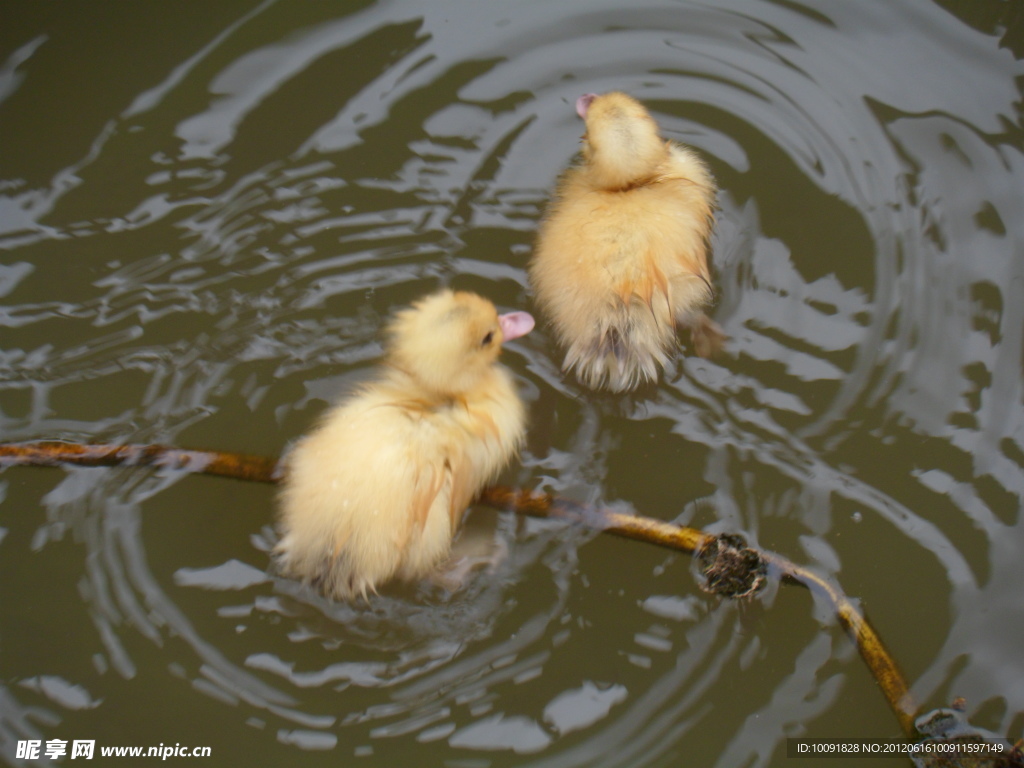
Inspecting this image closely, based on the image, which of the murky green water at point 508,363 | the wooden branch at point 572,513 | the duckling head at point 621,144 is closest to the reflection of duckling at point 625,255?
the duckling head at point 621,144

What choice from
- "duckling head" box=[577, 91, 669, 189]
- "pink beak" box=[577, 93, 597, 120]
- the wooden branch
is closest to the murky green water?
the wooden branch

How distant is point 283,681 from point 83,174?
1.73m

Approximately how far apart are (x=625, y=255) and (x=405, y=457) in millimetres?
764

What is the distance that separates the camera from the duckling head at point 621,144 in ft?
7.63

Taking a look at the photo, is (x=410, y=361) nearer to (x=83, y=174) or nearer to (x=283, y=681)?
(x=283, y=681)

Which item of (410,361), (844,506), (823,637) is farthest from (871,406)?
(410,361)

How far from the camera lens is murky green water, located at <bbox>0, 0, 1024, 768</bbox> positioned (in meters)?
2.08

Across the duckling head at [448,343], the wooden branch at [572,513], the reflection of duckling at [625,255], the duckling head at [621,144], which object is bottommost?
the wooden branch at [572,513]

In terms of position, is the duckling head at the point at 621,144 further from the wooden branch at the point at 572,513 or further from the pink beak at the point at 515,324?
the wooden branch at the point at 572,513

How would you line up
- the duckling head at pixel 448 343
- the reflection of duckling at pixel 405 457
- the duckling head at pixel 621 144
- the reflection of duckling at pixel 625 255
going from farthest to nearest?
the duckling head at pixel 621 144 → the reflection of duckling at pixel 625 255 → the duckling head at pixel 448 343 → the reflection of duckling at pixel 405 457

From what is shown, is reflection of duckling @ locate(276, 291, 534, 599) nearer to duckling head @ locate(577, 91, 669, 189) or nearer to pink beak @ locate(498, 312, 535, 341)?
pink beak @ locate(498, 312, 535, 341)

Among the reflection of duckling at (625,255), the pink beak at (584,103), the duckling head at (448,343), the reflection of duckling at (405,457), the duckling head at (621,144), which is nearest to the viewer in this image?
the reflection of duckling at (405,457)

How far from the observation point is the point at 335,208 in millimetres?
2660

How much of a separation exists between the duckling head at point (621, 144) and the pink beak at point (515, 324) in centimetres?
46
